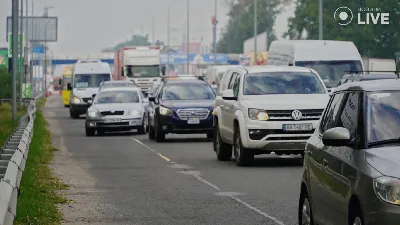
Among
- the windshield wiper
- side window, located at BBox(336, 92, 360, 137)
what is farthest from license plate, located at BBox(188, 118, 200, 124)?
the windshield wiper

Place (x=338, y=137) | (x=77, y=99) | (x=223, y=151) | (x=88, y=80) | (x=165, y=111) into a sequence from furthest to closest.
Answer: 1. (x=88, y=80)
2. (x=77, y=99)
3. (x=165, y=111)
4. (x=223, y=151)
5. (x=338, y=137)

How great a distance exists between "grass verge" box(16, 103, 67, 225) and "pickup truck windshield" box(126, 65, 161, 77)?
45.6 meters

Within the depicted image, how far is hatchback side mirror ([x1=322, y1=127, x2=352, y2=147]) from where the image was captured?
9.19m

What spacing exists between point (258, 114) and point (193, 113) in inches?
426

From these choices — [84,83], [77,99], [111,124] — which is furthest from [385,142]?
[84,83]

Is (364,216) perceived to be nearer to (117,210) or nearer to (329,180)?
(329,180)

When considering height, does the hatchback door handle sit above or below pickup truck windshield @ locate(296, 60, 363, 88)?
below

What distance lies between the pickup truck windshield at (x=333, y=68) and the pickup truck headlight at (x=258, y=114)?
14406 millimetres

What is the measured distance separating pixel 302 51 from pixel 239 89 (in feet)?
48.3

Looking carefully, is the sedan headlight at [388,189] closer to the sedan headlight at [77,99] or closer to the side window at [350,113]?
the side window at [350,113]

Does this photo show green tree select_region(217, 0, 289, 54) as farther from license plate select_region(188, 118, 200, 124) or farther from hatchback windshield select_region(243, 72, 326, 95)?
hatchback windshield select_region(243, 72, 326, 95)

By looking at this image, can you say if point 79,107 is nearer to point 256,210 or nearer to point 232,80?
point 232,80

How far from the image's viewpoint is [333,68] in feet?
121

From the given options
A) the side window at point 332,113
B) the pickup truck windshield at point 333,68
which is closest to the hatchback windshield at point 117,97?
the pickup truck windshield at point 333,68
